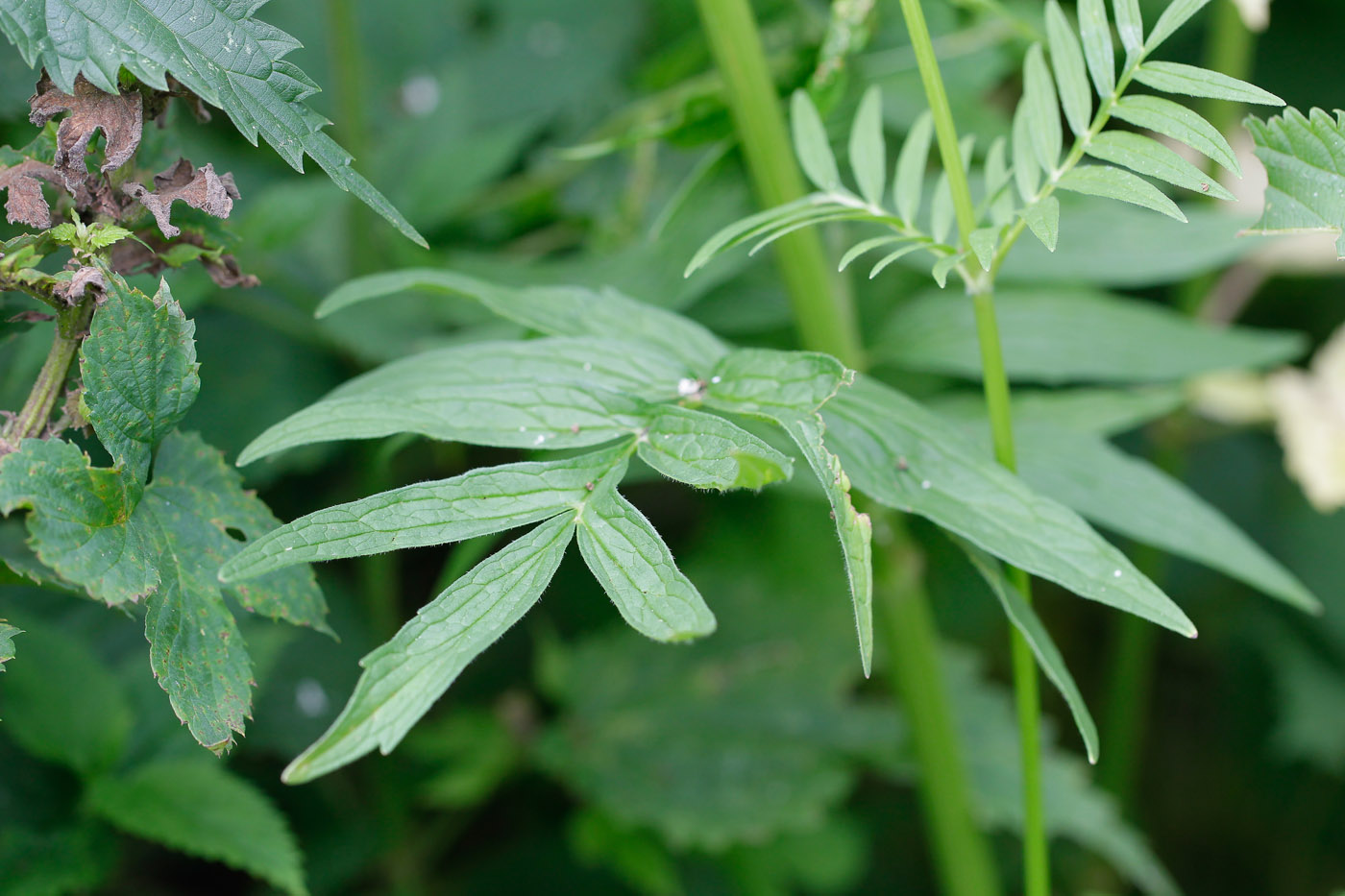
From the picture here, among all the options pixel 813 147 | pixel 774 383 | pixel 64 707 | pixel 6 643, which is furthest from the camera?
pixel 64 707

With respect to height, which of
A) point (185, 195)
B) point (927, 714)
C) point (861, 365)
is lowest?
point (927, 714)

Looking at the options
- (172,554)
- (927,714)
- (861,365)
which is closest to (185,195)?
(172,554)

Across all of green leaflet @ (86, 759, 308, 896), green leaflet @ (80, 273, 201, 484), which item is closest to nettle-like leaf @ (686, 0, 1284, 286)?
green leaflet @ (80, 273, 201, 484)

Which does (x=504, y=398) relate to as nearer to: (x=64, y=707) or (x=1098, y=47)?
(x=1098, y=47)

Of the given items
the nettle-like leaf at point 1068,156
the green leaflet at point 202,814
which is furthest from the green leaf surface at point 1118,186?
the green leaflet at point 202,814

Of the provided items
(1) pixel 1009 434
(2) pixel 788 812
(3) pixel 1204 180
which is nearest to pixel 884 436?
(1) pixel 1009 434

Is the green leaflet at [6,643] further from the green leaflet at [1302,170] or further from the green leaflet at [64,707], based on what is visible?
the green leaflet at [1302,170]

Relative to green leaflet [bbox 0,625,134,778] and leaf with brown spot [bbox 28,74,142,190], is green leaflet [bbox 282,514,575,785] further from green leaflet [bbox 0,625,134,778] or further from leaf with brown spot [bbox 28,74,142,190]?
green leaflet [bbox 0,625,134,778]
